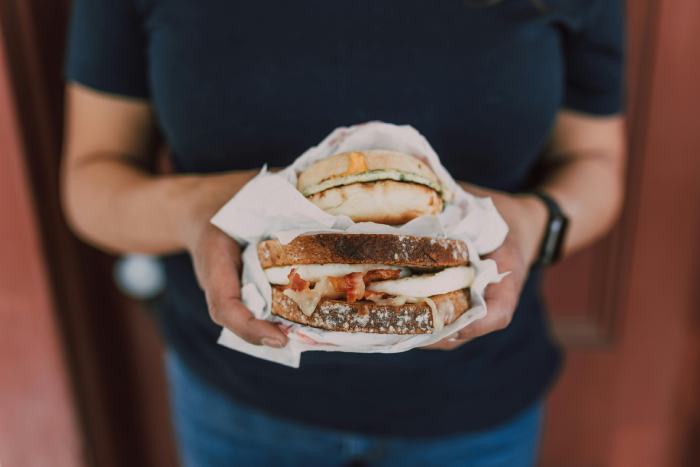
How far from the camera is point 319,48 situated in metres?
0.66

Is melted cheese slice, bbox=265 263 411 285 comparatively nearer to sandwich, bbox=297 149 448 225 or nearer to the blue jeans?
sandwich, bbox=297 149 448 225

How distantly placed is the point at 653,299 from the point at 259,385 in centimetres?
88

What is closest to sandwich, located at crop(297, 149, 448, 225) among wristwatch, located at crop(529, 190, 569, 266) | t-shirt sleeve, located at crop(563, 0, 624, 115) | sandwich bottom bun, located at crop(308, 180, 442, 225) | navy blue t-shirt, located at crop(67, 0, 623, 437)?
sandwich bottom bun, located at crop(308, 180, 442, 225)

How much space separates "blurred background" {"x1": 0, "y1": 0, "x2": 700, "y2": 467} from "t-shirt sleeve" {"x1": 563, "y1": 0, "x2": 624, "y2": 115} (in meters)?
0.30

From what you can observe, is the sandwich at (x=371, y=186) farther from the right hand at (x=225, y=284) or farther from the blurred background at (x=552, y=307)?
the blurred background at (x=552, y=307)

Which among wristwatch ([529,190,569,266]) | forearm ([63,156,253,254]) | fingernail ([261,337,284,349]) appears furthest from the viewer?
wristwatch ([529,190,569,266])

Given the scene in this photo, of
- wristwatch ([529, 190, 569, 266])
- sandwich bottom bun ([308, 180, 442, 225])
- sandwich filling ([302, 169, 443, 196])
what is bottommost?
wristwatch ([529, 190, 569, 266])

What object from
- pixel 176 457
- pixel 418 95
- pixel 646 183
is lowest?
pixel 176 457

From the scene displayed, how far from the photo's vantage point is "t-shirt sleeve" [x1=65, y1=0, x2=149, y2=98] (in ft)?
2.43

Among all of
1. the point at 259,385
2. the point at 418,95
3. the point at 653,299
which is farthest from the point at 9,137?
the point at 653,299

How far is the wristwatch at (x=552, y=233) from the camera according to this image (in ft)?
2.48

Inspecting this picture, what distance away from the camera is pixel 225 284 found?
1.82ft

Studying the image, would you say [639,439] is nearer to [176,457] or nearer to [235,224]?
[176,457]

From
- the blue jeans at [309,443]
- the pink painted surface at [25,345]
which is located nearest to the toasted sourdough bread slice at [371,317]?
the blue jeans at [309,443]
